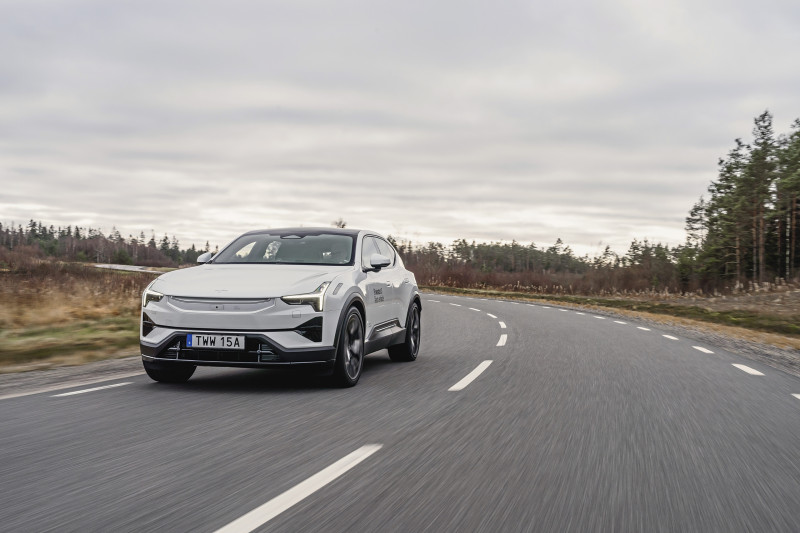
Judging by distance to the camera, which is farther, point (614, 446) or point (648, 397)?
point (648, 397)

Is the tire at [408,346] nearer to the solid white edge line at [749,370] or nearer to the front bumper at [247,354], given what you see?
the front bumper at [247,354]

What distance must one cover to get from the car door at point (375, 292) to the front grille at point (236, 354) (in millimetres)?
1650

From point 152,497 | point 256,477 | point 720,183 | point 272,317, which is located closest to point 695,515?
point 256,477

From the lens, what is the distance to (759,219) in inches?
2108

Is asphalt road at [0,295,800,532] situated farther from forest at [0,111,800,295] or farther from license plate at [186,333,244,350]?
forest at [0,111,800,295]

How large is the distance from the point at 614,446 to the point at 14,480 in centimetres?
371

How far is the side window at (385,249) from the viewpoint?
32.2ft

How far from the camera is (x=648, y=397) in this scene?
694cm

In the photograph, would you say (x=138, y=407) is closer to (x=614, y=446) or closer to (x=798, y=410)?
(x=614, y=446)

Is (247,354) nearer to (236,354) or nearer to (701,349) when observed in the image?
(236,354)

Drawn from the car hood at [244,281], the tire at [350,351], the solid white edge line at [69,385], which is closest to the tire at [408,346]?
the tire at [350,351]

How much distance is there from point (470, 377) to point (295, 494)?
15.4 feet

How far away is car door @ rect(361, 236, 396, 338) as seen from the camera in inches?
320

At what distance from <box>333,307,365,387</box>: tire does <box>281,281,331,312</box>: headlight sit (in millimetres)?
409
